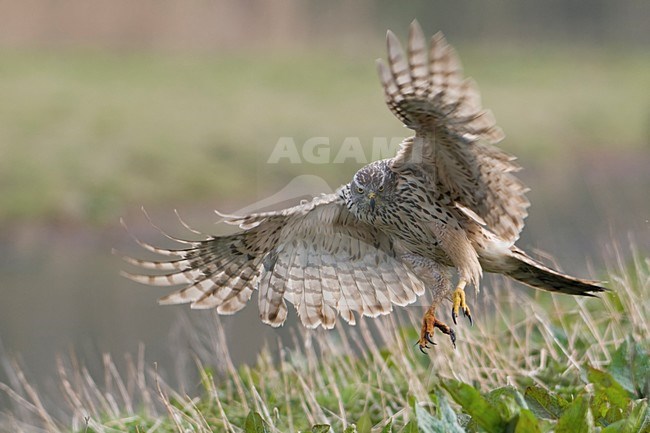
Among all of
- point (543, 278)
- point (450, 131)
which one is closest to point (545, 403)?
point (543, 278)

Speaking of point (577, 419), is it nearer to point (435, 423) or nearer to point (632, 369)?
point (435, 423)

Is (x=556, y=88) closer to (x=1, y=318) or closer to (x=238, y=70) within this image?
(x=238, y=70)

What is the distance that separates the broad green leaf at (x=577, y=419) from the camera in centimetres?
394

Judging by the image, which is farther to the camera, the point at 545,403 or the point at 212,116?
the point at 212,116

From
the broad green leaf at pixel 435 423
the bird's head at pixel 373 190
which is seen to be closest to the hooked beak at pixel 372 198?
the bird's head at pixel 373 190

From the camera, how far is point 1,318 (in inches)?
450

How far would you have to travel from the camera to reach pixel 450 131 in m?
4.56

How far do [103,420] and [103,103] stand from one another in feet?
44.1

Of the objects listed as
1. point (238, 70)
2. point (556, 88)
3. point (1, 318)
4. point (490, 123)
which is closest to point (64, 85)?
point (238, 70)

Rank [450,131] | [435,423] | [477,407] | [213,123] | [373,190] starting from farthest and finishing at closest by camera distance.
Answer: [213,123] < [373,190] < [450,131] < [477,407] < [435,423]

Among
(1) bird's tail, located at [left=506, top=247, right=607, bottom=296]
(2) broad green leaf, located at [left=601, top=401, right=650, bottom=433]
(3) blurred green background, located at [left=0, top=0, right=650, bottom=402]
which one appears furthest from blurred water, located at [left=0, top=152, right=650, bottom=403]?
(2) broad green leaf, located at [left=601, top=401, right=650, bottom=433]

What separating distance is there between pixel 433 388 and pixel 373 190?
1.16m

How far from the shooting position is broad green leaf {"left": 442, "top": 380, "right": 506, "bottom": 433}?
407 cm

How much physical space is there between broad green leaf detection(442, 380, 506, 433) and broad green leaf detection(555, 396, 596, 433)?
226 mm
